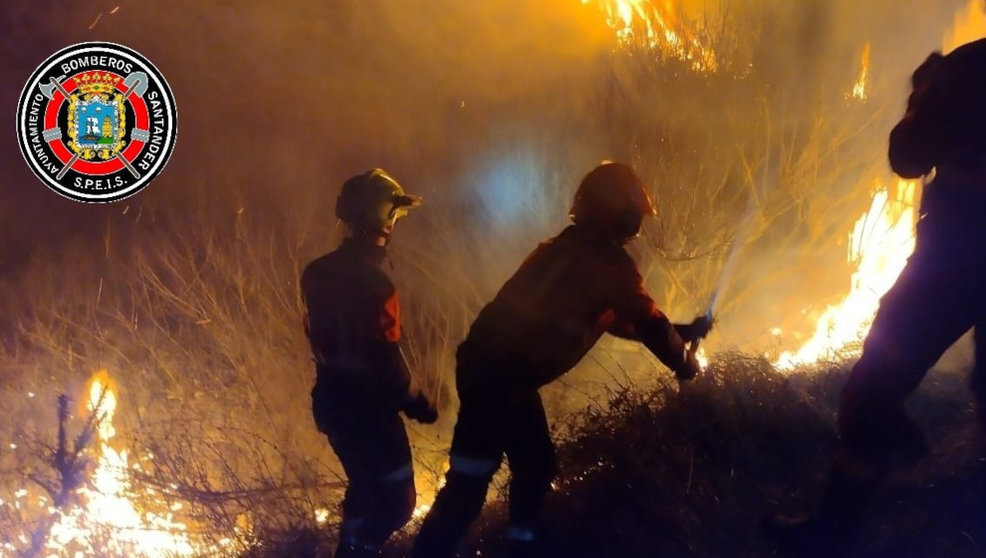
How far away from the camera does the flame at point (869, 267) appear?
5.11 meters

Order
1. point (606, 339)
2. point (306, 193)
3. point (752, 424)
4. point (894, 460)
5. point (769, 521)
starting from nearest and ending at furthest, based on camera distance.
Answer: point (894, 460)
point (769, 521)
point (752, 424)
point (606, 339)
point (306, 193)

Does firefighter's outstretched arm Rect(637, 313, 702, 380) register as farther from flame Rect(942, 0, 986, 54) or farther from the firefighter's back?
flame Rect(942, 0, 986, 54)

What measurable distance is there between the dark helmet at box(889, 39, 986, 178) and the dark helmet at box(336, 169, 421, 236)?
206 cm

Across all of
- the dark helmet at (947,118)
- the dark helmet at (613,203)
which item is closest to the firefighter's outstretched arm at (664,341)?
the dark helmet at (613,203)

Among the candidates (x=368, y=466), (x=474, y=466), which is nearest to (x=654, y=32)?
(x=368, y=466)

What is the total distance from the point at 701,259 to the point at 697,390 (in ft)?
21.7

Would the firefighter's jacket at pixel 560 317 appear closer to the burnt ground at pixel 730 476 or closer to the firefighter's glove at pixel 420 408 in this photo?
the firefighter's glove at pixel 420 408

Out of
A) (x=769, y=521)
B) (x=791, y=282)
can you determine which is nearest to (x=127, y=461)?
(x=769, y=521)

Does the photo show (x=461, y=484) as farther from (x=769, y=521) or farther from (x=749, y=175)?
(x=749, y=175)

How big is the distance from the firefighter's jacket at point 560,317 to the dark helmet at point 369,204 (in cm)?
78

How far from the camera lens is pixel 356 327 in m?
2.82

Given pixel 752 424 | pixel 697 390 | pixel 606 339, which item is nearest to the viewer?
pixel 752 424

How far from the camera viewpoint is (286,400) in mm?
10680

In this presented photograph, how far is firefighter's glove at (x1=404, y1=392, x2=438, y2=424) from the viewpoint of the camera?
9.93ft
